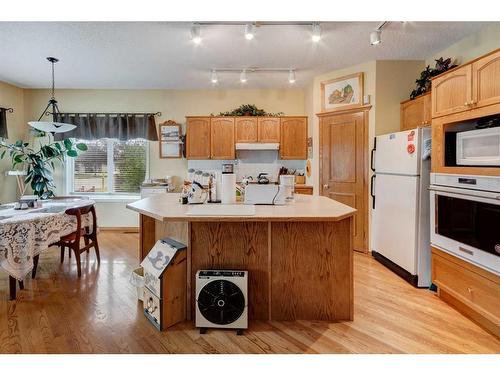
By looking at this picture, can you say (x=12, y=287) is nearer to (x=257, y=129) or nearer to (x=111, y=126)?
(x=111, y=126)

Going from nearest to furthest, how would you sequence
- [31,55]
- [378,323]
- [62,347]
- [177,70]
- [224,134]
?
[62,347]
[378,323]
[31,55]
[177,70]
[224,134]

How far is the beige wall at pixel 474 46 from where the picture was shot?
2.95m

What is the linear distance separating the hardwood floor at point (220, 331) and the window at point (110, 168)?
2.76 metres

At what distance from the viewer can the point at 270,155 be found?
5477 mm

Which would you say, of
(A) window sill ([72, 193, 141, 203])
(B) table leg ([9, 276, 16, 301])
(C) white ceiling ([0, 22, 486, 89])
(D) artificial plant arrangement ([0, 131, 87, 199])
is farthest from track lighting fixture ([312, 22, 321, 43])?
(A) window sill ([72, 193, 141, 203])

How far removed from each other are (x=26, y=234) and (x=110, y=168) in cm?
303

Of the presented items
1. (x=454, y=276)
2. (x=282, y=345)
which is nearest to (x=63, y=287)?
(x=282, y=345)

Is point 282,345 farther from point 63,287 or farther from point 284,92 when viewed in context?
point 284,92

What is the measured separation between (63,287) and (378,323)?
2944 millimetres

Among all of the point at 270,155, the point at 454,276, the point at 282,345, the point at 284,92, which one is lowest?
the point at 282,345

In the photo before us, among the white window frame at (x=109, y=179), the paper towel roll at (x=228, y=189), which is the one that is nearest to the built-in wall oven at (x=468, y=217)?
the paper towel roll at (x=228, y=189)

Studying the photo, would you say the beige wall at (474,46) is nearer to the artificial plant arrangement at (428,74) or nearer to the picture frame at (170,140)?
the artificial plant arrangement at (428,74)

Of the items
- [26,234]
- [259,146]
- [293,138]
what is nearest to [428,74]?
[293,138]

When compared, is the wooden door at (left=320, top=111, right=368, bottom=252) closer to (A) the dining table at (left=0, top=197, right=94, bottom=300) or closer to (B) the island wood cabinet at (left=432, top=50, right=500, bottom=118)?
(B) the island wood cabinet at (left=432, top=50, right=500, bottom=118)
